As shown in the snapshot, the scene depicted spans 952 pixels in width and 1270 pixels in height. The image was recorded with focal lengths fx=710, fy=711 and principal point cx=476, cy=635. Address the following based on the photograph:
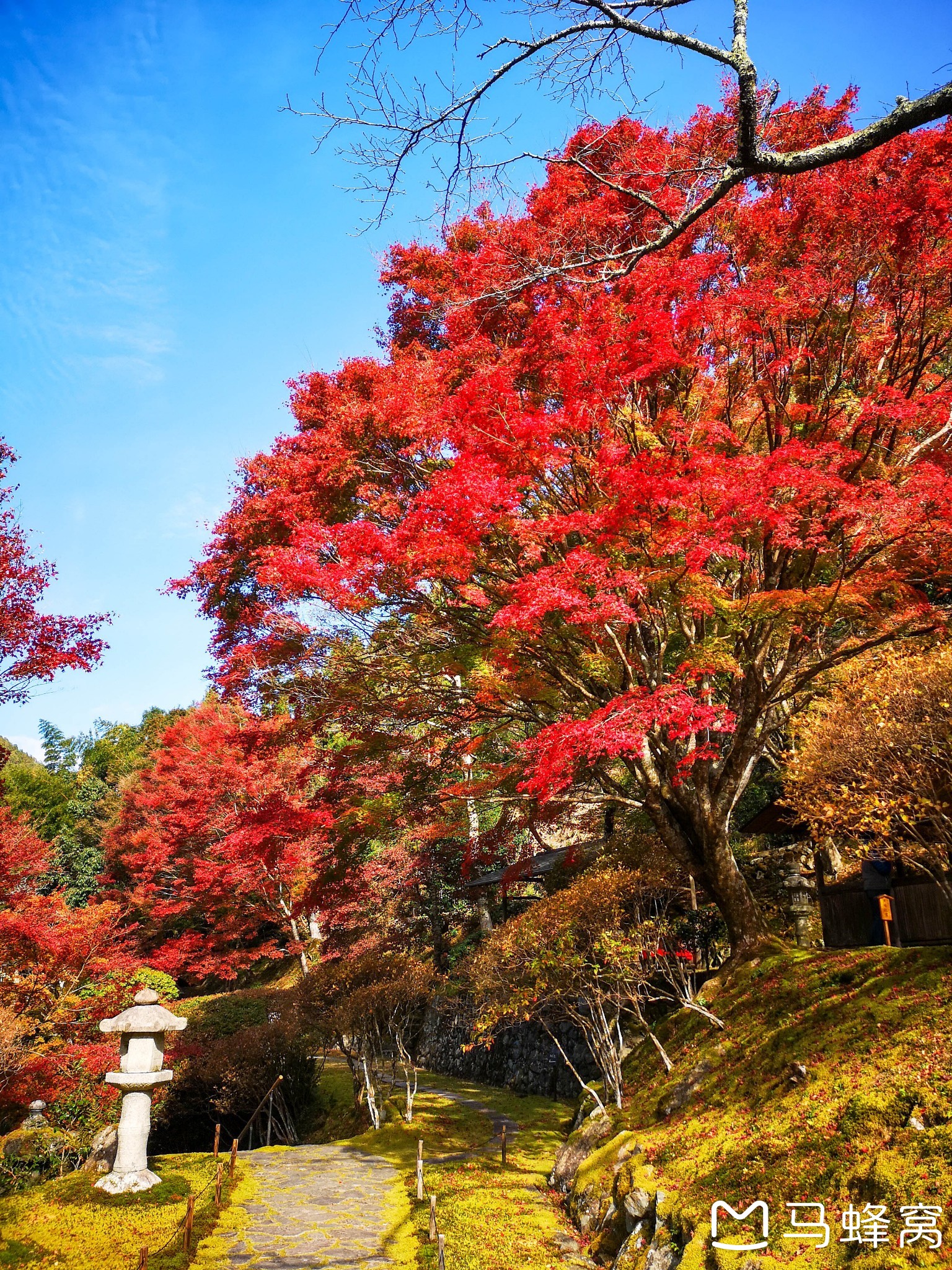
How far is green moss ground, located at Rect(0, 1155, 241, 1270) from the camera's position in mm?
6062

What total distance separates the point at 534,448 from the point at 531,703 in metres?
3.66

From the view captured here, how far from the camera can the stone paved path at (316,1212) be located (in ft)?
21.9

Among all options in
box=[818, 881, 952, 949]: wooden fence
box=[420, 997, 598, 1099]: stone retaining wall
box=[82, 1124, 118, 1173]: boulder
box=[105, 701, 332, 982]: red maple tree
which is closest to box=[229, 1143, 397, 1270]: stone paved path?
box=[82, 1124, 118, 1173]: boulder

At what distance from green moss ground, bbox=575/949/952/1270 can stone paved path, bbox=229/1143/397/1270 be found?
2.39 m

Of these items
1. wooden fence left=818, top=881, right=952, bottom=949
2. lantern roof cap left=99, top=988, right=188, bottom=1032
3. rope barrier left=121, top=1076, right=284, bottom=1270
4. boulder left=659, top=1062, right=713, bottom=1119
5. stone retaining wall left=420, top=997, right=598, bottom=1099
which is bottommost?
stone retaining wall left=420, top=997, right=598, bottom=1099

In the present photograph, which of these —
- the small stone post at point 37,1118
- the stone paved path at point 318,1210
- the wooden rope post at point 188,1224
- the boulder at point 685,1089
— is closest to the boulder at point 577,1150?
the boulder at point 685,1089

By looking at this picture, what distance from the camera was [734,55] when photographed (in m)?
3.87

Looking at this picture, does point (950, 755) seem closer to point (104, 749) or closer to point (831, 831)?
point (831, 831)

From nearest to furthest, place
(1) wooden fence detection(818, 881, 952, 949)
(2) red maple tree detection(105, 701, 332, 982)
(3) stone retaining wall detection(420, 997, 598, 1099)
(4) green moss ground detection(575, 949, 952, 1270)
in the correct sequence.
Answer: (4) green moss ground detection(575, 949, 952, 1270)
(1) wooden fence detection(818, 881, 952, 949)
(3) stone retaining wall detection(420, 997, 598, 1099)
(2) red maple tree detection(105, 701, 332, 982)

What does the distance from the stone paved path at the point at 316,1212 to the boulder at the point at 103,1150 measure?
1.84 m

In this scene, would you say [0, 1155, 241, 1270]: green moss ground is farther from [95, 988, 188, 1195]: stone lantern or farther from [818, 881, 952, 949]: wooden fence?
[818, 881, 952, 949]: wooden fence

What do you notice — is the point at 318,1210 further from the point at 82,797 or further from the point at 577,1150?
the point at 82,797

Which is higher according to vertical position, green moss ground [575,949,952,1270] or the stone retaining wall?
green moss ground [575,949,952,1270]

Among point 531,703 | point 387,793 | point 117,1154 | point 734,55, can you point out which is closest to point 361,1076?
point 387,793
